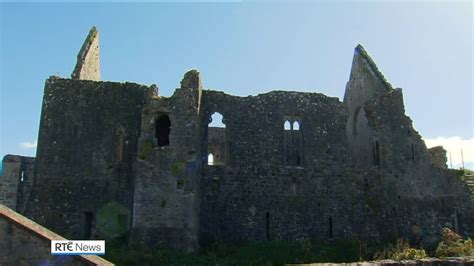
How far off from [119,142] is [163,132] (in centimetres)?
185

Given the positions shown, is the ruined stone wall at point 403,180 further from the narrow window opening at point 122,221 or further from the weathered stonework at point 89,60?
the weathered stonework at point 89,60

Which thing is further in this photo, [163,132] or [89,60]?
[89,60]

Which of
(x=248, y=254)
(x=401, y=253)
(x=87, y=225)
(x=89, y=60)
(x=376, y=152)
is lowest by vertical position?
(x=248, y=254)

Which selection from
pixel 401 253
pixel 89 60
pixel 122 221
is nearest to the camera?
pixel 401 253

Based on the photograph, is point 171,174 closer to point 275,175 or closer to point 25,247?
point 275,175

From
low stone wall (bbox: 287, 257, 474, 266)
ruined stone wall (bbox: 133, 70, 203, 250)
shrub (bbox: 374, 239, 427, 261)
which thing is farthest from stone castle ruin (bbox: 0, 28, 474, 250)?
low stone wall (bbox: 287, 257, 474, 266)

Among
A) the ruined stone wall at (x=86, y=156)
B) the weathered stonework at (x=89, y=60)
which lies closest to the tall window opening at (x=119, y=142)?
the ruined stone wall at (x=86, y=156)

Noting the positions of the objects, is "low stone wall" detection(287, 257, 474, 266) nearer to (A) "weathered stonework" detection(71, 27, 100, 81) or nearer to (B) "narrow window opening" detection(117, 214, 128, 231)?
(B) "narrow window opening" detection(117, 214, 128, 231)

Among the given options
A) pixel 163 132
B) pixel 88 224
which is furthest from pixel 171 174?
pixel 88 224

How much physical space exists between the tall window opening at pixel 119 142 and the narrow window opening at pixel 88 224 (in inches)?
95.5

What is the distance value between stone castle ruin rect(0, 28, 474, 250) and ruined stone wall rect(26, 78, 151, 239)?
0.04 m

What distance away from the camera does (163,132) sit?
62.0 ft

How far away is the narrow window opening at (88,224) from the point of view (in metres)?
18.0

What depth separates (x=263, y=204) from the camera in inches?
744
